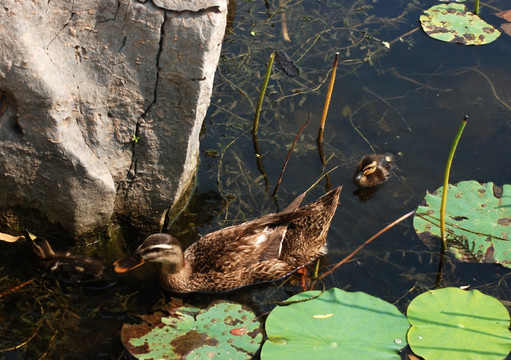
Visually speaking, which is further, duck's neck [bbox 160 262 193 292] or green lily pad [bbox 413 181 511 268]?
green lily pad [bbox 413 181 511 268]

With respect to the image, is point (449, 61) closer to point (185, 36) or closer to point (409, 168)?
point (409, 168)

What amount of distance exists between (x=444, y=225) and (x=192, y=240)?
2148mm

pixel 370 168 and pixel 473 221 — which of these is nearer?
pixel 473 221

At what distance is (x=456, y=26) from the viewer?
343 inches

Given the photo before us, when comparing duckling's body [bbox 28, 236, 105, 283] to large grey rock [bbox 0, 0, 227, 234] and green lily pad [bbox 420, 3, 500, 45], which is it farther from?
green lily pad [bbox 420, 3, 500, 45]

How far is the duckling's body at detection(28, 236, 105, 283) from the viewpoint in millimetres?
5848

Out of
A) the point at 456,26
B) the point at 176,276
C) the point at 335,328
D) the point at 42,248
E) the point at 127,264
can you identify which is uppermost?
the point at 456,26

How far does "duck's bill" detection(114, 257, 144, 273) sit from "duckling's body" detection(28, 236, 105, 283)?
0.58 feet

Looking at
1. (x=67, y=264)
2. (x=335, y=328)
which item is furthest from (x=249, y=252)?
(x=67, y=264)

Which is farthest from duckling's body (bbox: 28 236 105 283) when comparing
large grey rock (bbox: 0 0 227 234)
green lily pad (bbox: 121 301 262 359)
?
green lily pad (bbox: 121 301 262 359)

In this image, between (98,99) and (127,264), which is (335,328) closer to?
(127,264)

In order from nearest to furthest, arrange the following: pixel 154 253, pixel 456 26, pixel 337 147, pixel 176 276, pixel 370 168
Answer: pixel 154 253 < pixel 176 276 < pixel 370 168 < pixel 337 147 < pixel 456 26

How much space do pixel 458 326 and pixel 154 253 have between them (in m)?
2.38

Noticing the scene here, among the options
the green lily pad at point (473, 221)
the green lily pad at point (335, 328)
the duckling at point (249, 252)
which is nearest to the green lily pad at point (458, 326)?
the green lily pad at point (335, 328)
